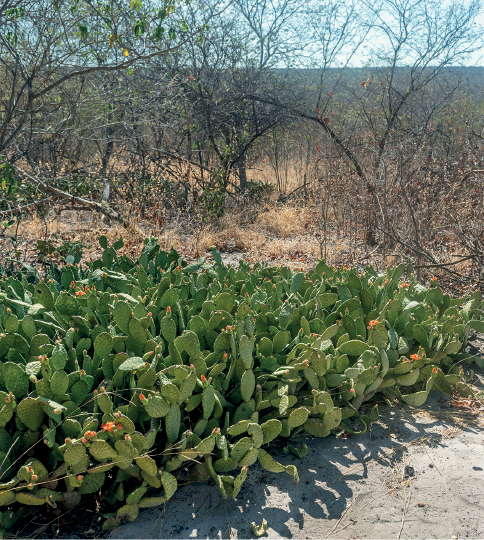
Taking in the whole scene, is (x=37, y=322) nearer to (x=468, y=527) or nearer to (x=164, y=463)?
(x=164, y=463)

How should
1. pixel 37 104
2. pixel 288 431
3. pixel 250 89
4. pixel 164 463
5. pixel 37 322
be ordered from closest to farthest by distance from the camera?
1. pixel 164 463
2. pixel 288 431
3. pixel 37 322
4. pixel 37 104
5. pixel 250 89

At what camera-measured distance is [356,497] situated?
1.84 m

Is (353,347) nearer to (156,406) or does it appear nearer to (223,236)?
(156,406)

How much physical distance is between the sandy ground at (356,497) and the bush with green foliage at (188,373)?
0.08 m

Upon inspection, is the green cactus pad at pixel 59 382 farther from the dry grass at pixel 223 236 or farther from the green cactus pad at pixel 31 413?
the dry grass at pixel 223 236

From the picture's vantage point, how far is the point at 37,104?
6094 millimetres

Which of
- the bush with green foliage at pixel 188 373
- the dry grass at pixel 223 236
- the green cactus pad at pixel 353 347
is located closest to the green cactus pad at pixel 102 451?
the bush with green foliage at pixel 188 373

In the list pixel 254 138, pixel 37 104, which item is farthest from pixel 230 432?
pixel 254 138

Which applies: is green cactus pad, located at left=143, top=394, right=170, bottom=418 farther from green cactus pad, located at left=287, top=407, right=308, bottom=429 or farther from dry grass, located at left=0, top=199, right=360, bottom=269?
dry grass, located at left=0, top=199, right=360, bottom=269

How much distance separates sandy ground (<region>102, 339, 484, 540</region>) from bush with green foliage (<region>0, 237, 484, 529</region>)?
0.08 m

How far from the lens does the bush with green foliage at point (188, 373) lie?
1.72m

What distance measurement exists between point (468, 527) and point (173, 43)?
734cm

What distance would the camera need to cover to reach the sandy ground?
5.53ft

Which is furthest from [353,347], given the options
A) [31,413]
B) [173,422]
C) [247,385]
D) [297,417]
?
[31,413]
